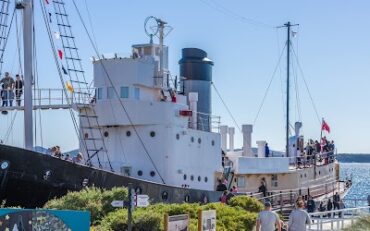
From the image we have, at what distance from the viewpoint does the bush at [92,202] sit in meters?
15.2

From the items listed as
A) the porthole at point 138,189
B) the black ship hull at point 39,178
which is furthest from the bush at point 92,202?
the porthole at point 138,189

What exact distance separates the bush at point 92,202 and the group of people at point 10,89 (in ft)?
22.2

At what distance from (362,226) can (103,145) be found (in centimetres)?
1144

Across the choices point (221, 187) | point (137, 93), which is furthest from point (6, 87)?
point (221, 187)

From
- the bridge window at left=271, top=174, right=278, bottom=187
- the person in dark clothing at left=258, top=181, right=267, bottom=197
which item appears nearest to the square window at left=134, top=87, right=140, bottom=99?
the person in dark clothing at left=258, top=181, right=267, bottom=197

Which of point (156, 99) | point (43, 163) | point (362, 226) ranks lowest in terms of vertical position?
point (362, 226)

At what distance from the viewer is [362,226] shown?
45.5ft

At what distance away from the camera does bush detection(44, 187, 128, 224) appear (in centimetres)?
1523

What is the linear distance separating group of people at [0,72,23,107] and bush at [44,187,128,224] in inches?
267

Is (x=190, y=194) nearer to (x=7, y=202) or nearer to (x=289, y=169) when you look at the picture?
(x=7, y=202)

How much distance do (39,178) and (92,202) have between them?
8.56 ft

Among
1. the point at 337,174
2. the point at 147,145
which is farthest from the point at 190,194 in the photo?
the point at 337,174

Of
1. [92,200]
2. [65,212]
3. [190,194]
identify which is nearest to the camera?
[65,212]

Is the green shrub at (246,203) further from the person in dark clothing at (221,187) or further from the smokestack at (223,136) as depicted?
the smokestack at (223,136)
